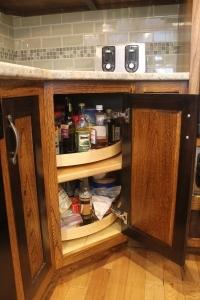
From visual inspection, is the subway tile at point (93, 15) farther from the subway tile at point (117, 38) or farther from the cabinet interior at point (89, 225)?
the cabinet interior at point (89, 225)

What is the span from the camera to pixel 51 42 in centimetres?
177

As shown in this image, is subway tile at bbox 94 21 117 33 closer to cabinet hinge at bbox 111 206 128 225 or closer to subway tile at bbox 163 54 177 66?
subway tile at bbox 163 54 177 66

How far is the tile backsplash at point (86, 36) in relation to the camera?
163 cm

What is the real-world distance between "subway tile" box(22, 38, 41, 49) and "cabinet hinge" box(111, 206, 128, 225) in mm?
1289

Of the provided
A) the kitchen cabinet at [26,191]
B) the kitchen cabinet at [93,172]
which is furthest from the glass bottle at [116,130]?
the kitchen cabinet at [26,191]

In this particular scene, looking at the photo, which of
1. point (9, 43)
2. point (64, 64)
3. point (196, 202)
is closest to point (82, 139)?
point (196, 202)

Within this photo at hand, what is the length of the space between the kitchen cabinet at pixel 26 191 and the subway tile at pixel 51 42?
3.57ft

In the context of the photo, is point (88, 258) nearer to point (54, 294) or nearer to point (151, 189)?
point (54, 294)

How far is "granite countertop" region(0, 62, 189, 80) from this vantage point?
0.62 meters

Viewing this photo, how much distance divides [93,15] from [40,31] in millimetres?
→ 393

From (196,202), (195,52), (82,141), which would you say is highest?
(195,52)

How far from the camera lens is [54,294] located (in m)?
1.01

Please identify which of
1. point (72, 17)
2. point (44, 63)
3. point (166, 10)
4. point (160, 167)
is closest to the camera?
point (160, 167)

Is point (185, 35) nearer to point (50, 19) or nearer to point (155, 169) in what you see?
point (155, 169)
